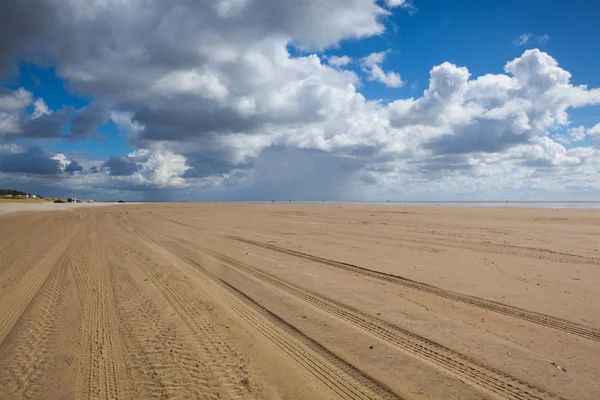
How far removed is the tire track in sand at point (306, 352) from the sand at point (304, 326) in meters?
0.02

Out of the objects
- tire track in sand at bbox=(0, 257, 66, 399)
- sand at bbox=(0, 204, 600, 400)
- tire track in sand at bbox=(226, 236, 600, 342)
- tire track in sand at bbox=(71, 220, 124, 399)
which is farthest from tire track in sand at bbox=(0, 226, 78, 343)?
tire track in sand at bbox=(226, 236, 600, 342)

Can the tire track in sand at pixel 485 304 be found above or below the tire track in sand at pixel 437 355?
above

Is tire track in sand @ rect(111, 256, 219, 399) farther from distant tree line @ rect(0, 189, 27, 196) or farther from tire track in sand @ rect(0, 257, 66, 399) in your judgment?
distant tree line @ rect(0, 189, 27, 196)

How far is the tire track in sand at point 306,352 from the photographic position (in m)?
3.63

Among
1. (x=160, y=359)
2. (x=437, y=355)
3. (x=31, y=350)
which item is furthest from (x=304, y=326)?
(x=31, y=350)

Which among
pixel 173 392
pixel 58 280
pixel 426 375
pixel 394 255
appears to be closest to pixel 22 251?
pixel 58 280

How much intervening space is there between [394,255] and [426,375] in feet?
23.4

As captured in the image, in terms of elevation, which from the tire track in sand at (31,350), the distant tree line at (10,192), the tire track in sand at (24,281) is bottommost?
the tire track in sand at (31,350)

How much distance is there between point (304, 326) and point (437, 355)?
1.97 meters

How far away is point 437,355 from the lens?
14.3 feet

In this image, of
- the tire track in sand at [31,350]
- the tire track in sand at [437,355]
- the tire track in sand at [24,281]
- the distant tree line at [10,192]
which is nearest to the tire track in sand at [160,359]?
the tire track in sand at [31,350]

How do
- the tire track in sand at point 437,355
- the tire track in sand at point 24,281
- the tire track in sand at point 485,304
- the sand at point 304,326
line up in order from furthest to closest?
1. the tire track in sand at point 24,281
2. the tire track in sand at point 485,304
3. the sand at point 304,326
4. the tire track in sand at point 437,355

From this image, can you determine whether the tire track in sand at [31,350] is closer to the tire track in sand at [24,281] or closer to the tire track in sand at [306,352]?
the tire track in sand at [24,281]

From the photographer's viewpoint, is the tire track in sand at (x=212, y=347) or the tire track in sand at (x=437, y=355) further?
the tire track in sand at (x=212, y=347)
